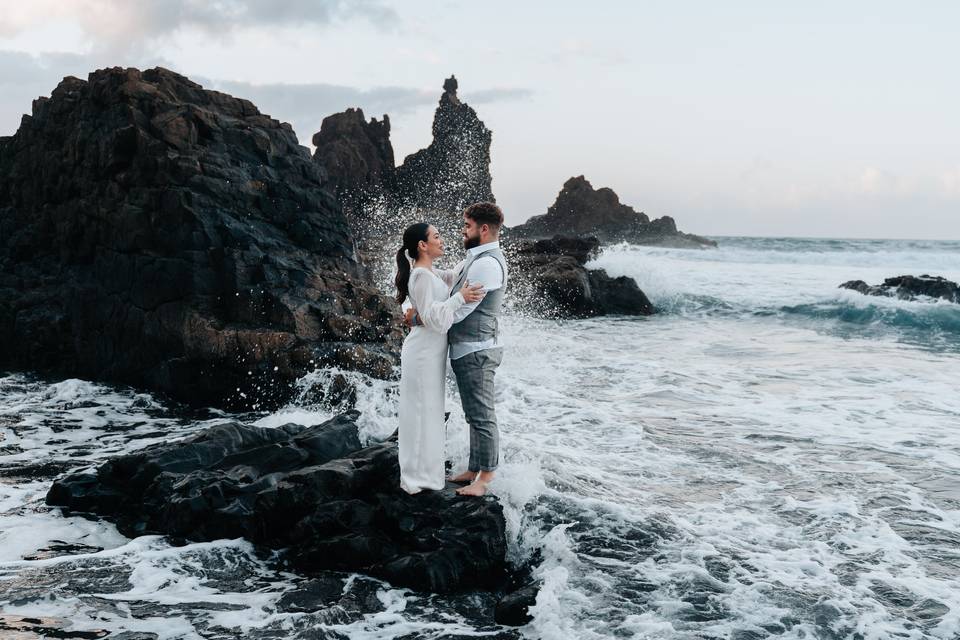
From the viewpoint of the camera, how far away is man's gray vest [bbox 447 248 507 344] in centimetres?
583

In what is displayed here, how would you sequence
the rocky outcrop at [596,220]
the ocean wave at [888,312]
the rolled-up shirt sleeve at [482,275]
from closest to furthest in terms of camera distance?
the rolled-up shirt sleeve at [482,275] → the ocean wave at [888,312] → the rocky outcrop at [596,220]

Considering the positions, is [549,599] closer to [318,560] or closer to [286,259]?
[318,560]

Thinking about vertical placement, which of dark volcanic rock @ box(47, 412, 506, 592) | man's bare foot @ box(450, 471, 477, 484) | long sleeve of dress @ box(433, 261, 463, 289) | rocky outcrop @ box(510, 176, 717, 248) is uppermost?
rocky outcrop @ box(510, 176, 717, 248)

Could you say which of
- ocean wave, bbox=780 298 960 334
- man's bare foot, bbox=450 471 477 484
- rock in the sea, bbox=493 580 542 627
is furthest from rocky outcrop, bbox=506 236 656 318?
rock in the sea, bbox=493 580 542 627

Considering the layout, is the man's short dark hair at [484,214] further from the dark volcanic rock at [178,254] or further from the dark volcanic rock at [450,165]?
the dark volcanic rock at [450,165]

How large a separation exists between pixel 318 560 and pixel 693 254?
50.2 m

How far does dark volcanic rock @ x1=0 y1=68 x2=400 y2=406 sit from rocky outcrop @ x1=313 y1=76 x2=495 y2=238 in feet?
154

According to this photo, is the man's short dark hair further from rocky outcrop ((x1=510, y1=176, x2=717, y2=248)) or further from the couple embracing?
rocky outcrop ((x1=510, y1=176, x2=717, y2=248))

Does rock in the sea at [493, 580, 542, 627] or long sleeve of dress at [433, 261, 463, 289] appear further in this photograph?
long sleeve of dress at [433, 261, 463, 289]

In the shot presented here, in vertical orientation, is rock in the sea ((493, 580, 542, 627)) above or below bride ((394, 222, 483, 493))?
below

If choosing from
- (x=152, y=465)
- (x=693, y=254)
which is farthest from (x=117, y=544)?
(x=693, y=254)

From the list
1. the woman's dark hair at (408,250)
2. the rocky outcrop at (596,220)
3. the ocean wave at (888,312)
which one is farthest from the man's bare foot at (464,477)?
the rocky outcrop at (596,220)

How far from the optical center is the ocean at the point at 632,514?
4.83m

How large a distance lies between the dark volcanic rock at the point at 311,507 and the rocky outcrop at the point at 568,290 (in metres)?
15.9
